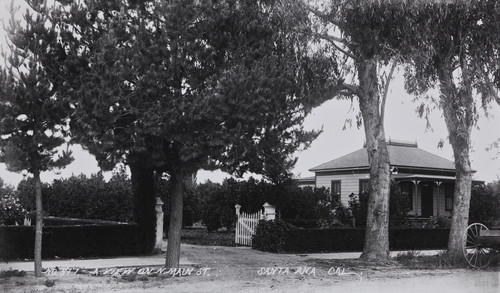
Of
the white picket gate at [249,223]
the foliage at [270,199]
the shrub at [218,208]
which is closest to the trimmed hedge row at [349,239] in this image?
the white picket gate at [249,223]

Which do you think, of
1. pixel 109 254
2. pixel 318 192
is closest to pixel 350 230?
pixel 318 192

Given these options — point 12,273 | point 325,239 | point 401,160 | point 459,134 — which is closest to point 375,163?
point 459,134

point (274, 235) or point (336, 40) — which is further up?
point (336, 40)

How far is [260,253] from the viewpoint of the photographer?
18.2m

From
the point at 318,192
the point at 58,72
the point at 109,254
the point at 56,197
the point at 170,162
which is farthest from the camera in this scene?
the point at 56,197

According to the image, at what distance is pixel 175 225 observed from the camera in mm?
13547

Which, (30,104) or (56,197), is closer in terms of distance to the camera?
(30,104)

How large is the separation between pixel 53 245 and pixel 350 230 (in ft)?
35.4

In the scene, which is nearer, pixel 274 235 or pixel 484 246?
pixel 484 246

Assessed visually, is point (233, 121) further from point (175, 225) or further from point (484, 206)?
point (484, 206)

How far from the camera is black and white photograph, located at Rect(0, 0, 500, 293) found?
A: 11078mm

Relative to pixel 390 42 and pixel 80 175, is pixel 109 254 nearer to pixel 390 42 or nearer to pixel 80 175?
pixel 390 42

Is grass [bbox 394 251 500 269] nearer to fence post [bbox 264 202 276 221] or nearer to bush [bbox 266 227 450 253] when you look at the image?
bush [bbox 266 227 450 253]

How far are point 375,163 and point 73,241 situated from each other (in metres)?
9.36
